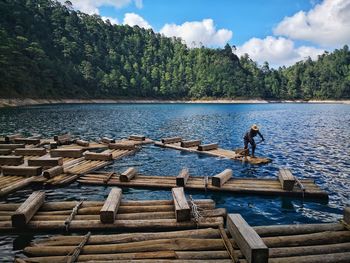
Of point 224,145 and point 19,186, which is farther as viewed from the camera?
point 224,145

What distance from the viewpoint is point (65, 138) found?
3247 centimetres

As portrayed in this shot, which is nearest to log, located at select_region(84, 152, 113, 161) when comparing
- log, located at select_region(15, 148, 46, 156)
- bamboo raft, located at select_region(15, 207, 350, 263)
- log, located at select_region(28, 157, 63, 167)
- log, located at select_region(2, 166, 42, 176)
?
log, located at select_region(28, 157, 63, 167)

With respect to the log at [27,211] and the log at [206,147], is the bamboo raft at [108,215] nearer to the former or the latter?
the log at [27,211]

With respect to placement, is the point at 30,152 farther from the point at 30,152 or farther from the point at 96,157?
the point at 96,157

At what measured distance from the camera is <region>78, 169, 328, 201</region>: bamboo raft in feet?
51.4

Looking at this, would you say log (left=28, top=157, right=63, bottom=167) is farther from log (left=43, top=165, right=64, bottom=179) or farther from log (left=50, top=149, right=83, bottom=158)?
log (left=50, top=149, right=83, bottom=158)

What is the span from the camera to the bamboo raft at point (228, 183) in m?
15.7

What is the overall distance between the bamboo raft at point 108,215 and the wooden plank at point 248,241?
223cm

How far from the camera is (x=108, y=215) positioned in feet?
34.5

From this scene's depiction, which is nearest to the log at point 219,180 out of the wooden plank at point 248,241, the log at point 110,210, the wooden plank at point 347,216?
the log at point 110,210

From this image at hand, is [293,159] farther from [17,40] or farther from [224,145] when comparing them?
[17,40]

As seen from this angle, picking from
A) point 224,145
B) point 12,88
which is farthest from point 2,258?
point 12,88

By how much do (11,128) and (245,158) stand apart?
39766mm

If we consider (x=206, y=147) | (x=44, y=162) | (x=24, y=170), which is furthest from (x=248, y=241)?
(x=206, y=147)
